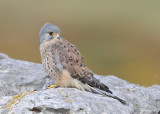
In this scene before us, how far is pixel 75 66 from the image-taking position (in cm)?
716

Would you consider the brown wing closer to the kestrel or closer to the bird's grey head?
the kestrel

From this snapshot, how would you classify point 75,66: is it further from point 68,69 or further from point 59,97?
point 59,97

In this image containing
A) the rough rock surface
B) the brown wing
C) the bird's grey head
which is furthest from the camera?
the bird's grey head

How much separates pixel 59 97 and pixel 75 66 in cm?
89

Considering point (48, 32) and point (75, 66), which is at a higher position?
point (48, 32)

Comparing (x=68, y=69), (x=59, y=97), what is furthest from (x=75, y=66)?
(x=59, y=97)

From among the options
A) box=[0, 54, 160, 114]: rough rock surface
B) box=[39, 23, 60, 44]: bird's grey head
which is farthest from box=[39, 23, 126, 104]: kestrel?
box=[0, 54, 160, 114]: rough rock surface

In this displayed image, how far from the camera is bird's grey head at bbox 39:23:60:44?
24.1ft

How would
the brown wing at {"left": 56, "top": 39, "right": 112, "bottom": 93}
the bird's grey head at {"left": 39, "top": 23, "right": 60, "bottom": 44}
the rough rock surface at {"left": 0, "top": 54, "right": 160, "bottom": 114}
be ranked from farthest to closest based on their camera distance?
the bird's grey head at {"left": 39, "top": 23, "right": 60, "bottom": 44} < the brown wing at {"left": 56, "top": 39, "right": 112, "bottom": 93} < the rough rock surface at {"left": 0, "top": 54, "right": 160, "bottom": 114}

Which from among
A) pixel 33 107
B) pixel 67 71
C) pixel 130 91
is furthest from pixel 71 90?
pixel 130 91

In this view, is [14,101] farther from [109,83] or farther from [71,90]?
[109,83]

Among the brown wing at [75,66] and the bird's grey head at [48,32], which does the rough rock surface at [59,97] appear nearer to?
the brown wing at [75,66]

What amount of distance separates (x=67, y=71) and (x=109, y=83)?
2044mm

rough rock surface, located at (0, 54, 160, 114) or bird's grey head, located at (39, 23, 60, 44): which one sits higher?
bird's grey head, located at (39, 23, 60, 44)
